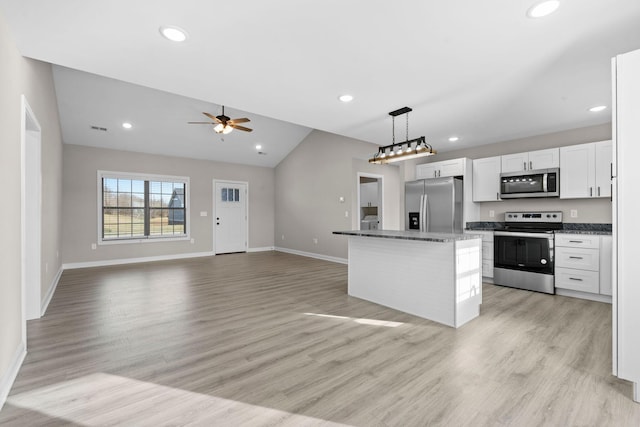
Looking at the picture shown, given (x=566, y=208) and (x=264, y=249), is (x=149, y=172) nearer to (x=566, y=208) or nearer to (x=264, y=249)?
(x=264, y=249)

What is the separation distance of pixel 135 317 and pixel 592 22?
15.8ft

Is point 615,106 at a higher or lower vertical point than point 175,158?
lower

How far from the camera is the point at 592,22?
6.89 feet

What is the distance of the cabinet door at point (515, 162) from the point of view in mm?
4750

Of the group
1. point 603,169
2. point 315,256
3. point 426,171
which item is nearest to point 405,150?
point 426,171

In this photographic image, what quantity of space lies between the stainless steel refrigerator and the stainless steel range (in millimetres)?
752

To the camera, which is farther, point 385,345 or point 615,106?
point 385,345

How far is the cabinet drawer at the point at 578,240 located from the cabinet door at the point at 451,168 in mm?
1746

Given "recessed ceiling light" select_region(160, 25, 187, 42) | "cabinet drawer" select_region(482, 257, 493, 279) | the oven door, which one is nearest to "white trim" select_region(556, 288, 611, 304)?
the oven door

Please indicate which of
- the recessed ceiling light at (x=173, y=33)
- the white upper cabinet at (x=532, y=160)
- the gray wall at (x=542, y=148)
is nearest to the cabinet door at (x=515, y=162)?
the white upper cabinet at (x=532, y=160)

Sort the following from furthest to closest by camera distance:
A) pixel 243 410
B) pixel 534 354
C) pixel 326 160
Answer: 1. pixel 326 160
2. pixel 534 354
3. pixel 243 410

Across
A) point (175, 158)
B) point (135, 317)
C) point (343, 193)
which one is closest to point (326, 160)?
point (343, 193)

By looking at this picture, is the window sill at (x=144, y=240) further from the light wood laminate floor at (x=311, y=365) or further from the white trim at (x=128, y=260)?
the light wood laminate floor at (x=311, y=365)

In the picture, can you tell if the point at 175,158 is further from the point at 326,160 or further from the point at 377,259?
the point at 377,259
